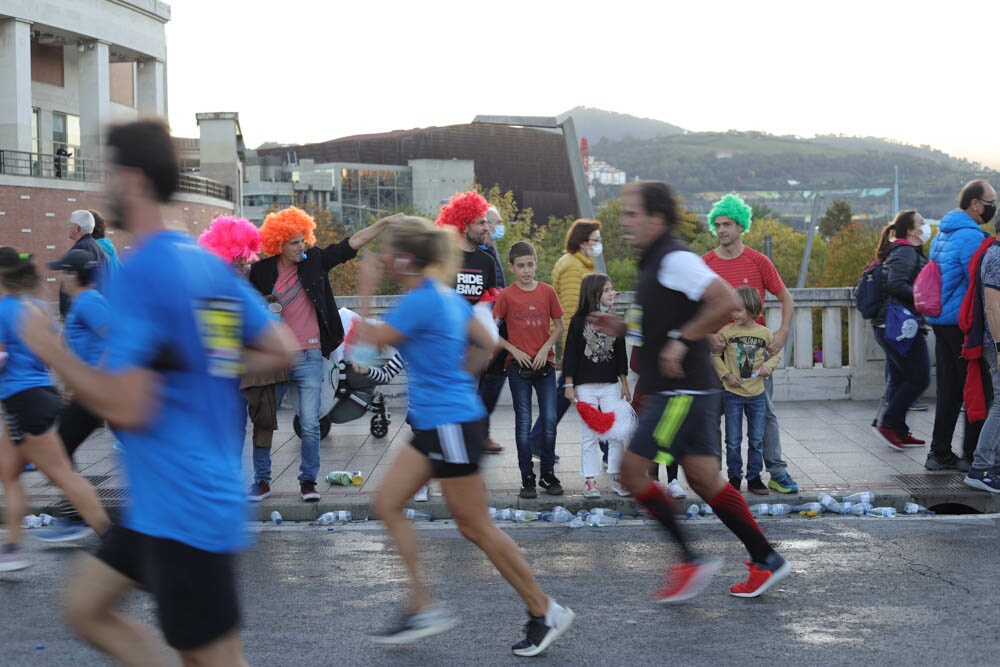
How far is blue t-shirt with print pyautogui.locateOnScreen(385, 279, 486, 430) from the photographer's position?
4.64 meters

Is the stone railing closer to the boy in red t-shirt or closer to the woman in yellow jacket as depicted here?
the woman in yellow jacket

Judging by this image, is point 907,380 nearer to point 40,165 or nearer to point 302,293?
point 302,293

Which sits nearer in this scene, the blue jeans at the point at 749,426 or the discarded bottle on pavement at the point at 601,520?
the discarded bottle on pavement at the point at 601,520

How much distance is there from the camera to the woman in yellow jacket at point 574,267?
8602mm

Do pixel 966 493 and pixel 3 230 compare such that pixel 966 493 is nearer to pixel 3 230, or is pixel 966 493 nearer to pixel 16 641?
pixel 16 641

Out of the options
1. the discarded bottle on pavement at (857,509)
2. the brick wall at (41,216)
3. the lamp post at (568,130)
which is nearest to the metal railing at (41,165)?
the brick wall at (41,216)

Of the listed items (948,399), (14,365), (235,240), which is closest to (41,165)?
(235,240)

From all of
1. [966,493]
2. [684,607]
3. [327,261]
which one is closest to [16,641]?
[684,607]

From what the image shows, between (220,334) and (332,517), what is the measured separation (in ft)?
16.8

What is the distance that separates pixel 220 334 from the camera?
277 centimetres

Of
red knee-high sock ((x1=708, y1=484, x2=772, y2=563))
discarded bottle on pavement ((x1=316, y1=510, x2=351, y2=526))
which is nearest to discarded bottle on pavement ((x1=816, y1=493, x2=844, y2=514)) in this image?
red knee-high sock ((x1=708, y1=484, x2=772, y2=563))

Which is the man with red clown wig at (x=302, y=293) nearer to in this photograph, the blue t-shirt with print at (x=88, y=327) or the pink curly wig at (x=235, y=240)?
the pink curly wig at (x=235, y=240)

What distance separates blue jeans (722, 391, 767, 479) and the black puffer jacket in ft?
7.97

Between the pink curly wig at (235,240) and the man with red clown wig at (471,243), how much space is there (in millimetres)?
1378
